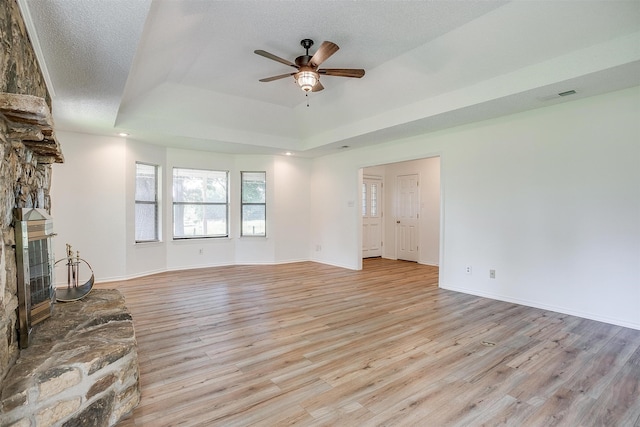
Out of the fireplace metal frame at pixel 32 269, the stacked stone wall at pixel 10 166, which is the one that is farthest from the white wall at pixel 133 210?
the stacked stone wall at pixel 10 166

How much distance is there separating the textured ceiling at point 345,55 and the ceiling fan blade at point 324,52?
35cm

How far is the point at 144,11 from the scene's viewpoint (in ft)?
6.86

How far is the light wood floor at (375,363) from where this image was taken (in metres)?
1.97

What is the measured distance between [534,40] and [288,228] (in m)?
5.47

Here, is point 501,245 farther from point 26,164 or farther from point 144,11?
point 26,164

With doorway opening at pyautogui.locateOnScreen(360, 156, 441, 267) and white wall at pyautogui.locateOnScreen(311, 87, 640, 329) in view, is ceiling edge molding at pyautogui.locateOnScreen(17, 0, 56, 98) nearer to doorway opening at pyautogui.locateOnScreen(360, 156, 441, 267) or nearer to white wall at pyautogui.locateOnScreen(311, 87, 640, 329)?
white wall at pyautogui.locateOnScreen(311, 87, 640, 329)

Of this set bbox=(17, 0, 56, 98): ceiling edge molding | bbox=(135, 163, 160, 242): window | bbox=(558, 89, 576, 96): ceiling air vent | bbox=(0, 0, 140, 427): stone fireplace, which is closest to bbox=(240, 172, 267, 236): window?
bbox=(135, 163, 160, 242): window

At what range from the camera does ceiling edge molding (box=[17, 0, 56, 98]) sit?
1950 millimetres

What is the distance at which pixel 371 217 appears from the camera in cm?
830

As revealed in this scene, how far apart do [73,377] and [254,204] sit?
564 centimetres

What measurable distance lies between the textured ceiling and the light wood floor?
8.16 ft

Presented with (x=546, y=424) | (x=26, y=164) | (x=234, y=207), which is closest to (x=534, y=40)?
(x=546, y=424)

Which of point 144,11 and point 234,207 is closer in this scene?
point 144,11

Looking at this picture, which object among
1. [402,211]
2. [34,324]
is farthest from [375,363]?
[402,211]
